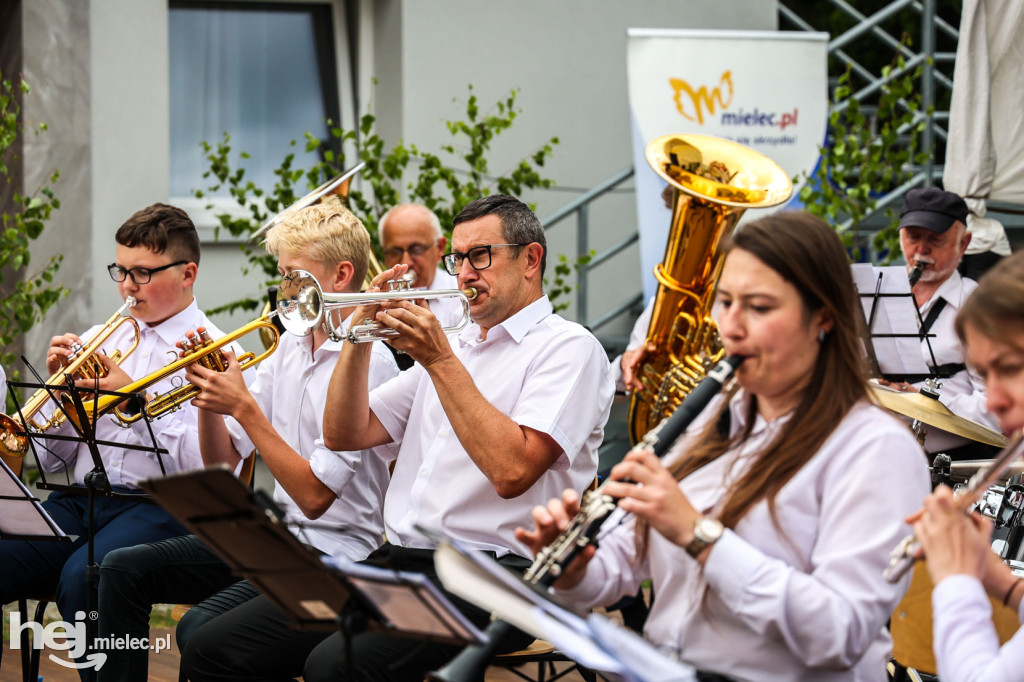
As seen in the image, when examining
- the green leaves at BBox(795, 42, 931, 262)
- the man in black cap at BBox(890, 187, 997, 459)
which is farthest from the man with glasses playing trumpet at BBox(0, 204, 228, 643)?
the green leaves at BBox(795, 42, 931, 262)

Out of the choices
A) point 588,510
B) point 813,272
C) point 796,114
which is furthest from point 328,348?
point 796,114

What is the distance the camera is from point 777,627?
1.98 meters

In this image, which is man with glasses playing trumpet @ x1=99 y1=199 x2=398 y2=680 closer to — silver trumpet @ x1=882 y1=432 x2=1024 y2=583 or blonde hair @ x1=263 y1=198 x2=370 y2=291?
blonde hair @ x1=263 y1=198 x2=370 y2=291

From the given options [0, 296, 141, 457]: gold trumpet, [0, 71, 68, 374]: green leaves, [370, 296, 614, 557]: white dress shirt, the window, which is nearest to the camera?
[370, 296, 614, 557]: white dress shirt

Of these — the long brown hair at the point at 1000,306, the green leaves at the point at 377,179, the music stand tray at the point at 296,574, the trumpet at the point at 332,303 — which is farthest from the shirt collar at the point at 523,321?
the green leaves at the point at 377,179

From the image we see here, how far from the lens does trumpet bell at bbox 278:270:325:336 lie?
3.37 metres

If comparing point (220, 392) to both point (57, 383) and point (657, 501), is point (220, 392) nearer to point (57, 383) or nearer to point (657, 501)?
point (57, 383)

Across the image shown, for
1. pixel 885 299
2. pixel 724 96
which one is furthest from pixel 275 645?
pixel 724 96

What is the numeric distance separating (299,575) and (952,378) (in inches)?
130

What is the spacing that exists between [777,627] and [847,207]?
454cm

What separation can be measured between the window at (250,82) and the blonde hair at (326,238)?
3466mm

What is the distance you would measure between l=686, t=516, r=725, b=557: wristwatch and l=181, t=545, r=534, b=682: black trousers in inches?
39.5

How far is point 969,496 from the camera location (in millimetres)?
1837

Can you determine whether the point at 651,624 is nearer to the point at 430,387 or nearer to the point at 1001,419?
the point at 1001,419
